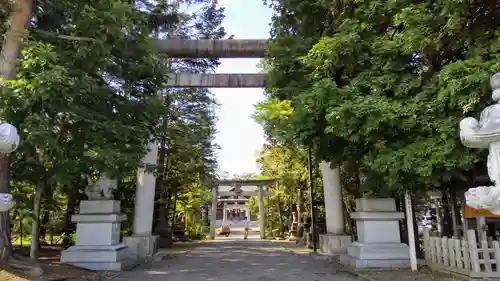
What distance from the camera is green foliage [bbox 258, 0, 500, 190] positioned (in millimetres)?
5395

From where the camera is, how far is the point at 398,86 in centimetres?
619

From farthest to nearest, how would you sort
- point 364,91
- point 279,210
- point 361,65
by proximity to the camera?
point 279,210
point 361,65
point 364,91

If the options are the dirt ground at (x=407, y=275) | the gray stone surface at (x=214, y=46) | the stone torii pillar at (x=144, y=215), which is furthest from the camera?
the gray stone surface at (x=214, y=46)

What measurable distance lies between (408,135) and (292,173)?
33.1 ft

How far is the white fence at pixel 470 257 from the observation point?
6215mm

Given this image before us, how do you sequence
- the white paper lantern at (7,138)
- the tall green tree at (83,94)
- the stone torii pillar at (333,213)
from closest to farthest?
the white paper lantern at (7,138) < the tall green tree at (83,94) < the stone torii pillar at (333,213)

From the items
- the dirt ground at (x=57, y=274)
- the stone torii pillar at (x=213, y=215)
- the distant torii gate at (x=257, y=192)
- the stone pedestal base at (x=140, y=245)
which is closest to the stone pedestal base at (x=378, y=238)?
the dirt ground at (x=57, y=274)

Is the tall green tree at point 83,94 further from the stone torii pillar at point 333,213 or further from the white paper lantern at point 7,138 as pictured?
the stone torii pillar at point 333,213

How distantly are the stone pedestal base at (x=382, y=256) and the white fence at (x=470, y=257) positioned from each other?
928 millimetres

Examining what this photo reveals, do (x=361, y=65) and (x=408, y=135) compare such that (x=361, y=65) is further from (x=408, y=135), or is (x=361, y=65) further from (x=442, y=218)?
(x=442, y=218)

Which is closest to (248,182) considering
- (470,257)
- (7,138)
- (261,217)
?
(261,217)

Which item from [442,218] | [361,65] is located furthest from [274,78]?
[442,218]

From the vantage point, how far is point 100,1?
7551 mm

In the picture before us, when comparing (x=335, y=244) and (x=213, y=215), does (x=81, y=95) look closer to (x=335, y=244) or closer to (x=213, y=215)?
(x=335, y=244)
